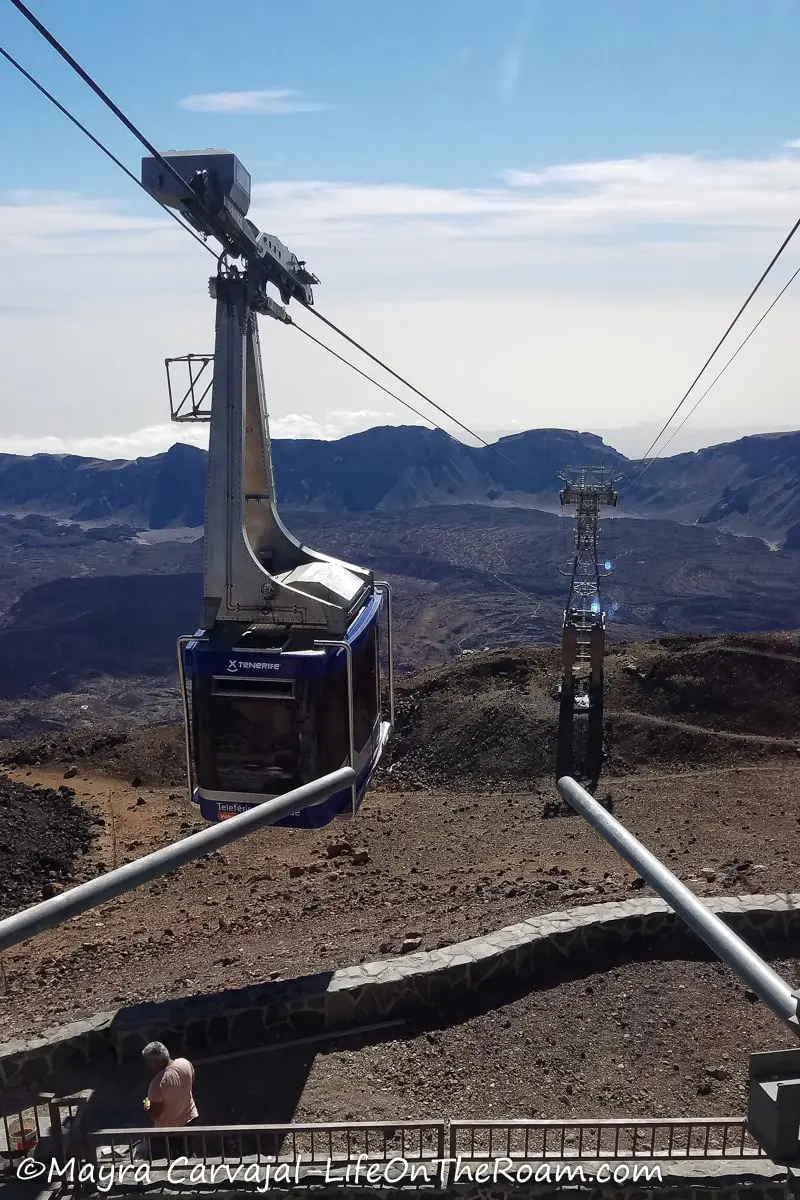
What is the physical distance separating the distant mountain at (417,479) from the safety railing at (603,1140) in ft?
430

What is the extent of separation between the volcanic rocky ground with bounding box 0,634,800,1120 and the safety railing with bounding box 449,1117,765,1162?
528 mm

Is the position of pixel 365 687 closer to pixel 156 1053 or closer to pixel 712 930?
pixel 156 1053

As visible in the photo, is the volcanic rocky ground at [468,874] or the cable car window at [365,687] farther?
the cable car window at [365,687]

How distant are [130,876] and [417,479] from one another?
149m

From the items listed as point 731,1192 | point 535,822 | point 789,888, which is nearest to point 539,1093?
point 731,1192

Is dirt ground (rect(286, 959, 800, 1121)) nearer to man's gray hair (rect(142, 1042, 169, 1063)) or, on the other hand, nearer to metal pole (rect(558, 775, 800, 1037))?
man's gray hair (rect(142, 1042, 169, 1063))

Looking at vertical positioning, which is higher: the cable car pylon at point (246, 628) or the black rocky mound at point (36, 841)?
the cable car pylon at point (246, 628)

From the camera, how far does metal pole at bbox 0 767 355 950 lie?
4.13m

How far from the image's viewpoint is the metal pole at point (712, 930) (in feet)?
Result: 11.9

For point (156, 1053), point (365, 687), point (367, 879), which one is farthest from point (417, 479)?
point (156, 1053)

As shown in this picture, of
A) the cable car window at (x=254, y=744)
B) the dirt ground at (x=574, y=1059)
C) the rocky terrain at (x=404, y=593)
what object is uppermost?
the cable car window at (x=254, y=744)

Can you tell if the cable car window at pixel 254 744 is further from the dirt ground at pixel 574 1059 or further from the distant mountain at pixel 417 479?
the distant mountain at pixel 417 479

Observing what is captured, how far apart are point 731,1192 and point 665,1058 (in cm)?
206

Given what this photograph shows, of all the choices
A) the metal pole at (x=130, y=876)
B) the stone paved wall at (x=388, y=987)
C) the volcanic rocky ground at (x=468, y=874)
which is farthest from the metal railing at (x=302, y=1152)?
the metal pole at (x=130, y=876)
